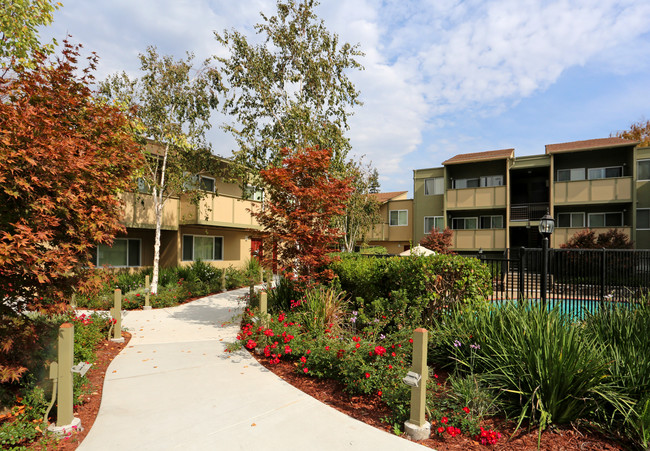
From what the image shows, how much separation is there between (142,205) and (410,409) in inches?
550

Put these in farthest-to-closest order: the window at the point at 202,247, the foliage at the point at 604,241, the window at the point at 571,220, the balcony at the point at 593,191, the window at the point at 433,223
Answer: the window at the point at 433,223
the window at the point at 571,220
the balcony at the point at 593,191
the foliage at the point at 604,241
the window at the point at 202,247

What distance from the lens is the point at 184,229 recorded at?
17.3 metres

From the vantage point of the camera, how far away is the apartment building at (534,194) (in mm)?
20656

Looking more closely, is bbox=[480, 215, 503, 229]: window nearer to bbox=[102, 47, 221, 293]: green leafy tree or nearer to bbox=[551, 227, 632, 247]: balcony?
bbox=[551, 227, 632, 247]: balcony

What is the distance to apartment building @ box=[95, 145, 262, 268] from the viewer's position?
48.5ft

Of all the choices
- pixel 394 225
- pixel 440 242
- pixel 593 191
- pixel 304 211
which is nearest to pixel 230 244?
pixel 440 242

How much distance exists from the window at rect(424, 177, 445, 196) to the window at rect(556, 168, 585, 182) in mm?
7455

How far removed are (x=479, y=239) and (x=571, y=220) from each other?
5.70 meters

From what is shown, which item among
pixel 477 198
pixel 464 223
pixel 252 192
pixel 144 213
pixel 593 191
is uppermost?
pixel 593 191

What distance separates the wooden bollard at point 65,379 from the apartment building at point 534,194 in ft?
78.2

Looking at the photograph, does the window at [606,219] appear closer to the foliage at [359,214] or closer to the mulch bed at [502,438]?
the foliage at [359,214]

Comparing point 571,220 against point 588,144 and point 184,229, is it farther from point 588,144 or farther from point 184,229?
point 184,229

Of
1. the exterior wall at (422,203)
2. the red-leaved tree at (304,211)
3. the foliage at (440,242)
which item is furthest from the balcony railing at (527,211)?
the red-leaved tree at (304,211)

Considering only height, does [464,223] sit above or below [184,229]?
above
